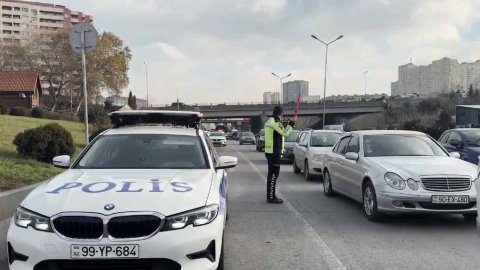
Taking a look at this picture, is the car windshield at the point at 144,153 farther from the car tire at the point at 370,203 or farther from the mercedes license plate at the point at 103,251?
the car tire at the point at 370,203

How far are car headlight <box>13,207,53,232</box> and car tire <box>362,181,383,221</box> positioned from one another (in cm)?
526

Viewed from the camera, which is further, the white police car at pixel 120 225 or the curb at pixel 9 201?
the curb at pixel 9 201

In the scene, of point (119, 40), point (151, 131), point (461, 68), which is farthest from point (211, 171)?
point (461, 68)

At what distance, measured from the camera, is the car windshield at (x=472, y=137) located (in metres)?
13.3

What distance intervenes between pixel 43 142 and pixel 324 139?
8.09 meters

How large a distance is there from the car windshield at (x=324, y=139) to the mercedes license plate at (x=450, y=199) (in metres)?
7.98

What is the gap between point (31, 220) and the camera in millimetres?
4352

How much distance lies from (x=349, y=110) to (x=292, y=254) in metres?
90.0

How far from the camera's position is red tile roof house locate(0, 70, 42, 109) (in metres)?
65.4

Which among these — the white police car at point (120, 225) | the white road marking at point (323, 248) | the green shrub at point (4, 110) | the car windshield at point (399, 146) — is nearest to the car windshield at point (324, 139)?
the car windshield at point (399, 146)

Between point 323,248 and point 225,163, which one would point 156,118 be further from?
point 323,248

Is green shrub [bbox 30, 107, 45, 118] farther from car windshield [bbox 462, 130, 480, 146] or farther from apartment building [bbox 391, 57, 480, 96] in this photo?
apartment building [bbox 391, 57, 480, 96]

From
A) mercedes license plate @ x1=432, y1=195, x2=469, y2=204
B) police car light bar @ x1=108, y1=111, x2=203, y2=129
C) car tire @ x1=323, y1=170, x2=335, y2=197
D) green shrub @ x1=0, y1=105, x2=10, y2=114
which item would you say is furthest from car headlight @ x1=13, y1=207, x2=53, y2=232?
green shrub @ x1=0, y1=105, x2=10, y2=114

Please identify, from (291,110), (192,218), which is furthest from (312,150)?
(291,110)
